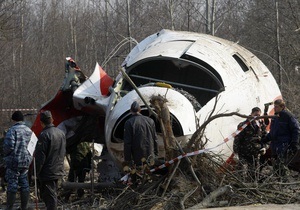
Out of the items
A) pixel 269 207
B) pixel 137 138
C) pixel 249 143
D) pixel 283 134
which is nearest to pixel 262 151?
pixel 249 143

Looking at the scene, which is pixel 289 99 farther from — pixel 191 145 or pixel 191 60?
pixel 191 145

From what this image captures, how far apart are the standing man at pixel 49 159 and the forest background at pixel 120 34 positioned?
890 centimetres

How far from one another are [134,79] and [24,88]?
18743 mm

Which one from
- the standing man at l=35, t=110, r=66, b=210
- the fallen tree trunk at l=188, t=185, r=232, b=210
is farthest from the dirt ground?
the standing man at l=35, t=110, r=66, b=210

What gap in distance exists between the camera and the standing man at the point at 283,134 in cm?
1009

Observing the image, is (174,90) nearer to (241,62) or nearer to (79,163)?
(241,62)

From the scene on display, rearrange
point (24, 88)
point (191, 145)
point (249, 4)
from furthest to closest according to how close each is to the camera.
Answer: point (249, 4) → point (24, 88) → point (191, 145)

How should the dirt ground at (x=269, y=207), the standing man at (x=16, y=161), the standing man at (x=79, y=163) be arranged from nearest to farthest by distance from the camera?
the dirt ground at (x=269, y=207), the standing man at (x=16, y=161), the standing man at (x=79, y=163)

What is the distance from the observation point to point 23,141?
9.98 meters

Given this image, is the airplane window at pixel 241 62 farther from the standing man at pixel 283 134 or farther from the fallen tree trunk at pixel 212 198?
the fallen tree trunk at pixel 212 198

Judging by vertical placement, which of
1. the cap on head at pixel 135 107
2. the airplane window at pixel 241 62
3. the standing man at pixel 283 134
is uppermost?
the airplane window at pixel 241 62

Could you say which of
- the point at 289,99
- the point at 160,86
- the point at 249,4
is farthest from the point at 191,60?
the point at 249,4

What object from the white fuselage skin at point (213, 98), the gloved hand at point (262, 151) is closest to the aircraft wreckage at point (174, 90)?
the white fuselage skin at point (213, 98)

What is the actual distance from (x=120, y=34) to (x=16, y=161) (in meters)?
23.1
